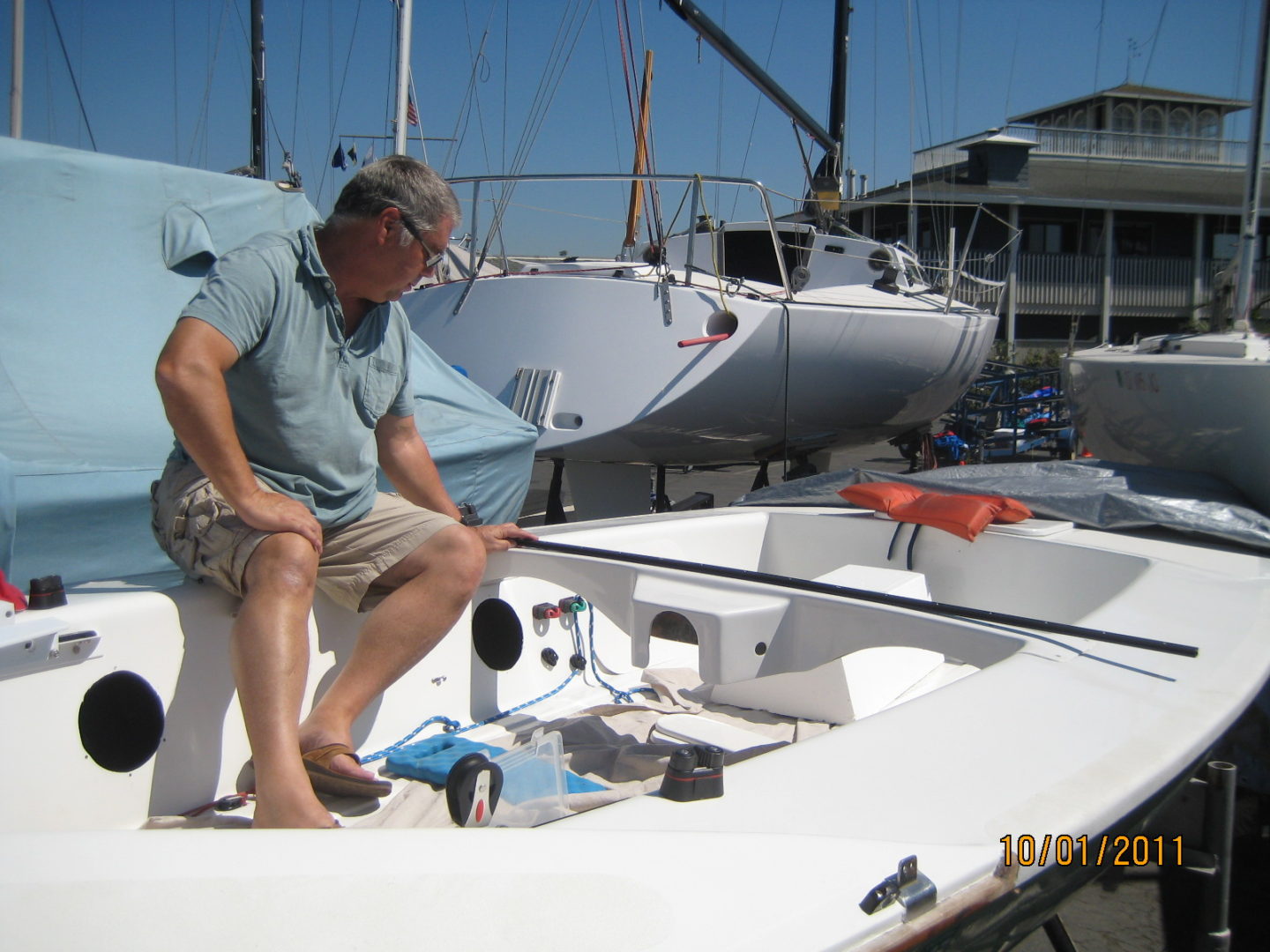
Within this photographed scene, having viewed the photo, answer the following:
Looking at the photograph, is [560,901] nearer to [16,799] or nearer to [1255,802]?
[16,799]

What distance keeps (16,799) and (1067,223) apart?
961 inches

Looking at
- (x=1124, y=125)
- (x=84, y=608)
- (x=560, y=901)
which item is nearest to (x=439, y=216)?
(x=84, y=608)

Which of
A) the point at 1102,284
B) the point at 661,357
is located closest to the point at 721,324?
the point at 661,357

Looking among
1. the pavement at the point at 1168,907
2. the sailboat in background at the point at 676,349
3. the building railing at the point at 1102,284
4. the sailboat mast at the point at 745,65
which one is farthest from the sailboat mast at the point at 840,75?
the building railing at the point at 1102,284

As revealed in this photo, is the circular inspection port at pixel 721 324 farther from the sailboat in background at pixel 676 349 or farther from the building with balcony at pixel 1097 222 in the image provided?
the building with balcony at pixel 1097 222

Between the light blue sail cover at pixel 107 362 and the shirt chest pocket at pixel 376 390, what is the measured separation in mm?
882

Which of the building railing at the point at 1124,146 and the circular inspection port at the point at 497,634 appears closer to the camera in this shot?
the circular inspection port at the point at 497,634

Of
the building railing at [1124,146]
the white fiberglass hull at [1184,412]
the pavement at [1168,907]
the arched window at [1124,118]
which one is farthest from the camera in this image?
the arched window at [1124,118]

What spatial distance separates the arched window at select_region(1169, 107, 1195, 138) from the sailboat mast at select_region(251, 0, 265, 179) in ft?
68.8

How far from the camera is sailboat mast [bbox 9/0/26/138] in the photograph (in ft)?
19.7

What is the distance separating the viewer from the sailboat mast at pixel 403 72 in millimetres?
5996

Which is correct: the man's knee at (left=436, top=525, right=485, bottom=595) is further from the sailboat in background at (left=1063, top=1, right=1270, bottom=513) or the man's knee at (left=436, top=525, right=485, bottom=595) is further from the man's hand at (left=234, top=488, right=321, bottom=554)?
the sailboat in background at (left=1063, top=1, right=1270, bottom=513)

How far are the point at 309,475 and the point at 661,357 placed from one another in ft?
12.1

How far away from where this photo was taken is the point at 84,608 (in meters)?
Result: 1.90
